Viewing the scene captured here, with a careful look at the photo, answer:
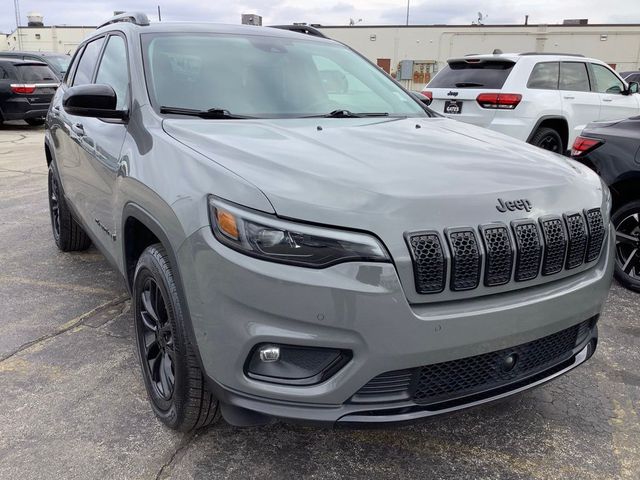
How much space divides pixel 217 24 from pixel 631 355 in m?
3.19

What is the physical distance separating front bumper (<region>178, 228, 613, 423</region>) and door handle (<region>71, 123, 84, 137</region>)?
6.50ft

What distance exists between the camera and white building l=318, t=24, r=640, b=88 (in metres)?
30.5

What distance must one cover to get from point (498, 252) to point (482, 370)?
45 centimetres

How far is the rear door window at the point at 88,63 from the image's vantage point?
3.94m

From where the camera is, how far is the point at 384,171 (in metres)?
2.08

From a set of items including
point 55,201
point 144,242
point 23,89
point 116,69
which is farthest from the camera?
point 23,89

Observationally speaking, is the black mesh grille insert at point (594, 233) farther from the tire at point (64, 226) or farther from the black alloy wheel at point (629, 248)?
the tire at point (64, 226)

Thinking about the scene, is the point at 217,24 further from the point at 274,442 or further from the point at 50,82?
the point at 50,82

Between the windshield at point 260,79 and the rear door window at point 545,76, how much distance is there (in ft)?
15.5

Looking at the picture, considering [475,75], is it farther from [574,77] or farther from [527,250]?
[527,250]

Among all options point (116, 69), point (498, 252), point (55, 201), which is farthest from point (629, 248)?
point (55, 201)

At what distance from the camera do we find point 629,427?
261 cm

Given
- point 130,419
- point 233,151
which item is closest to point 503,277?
point 233,151

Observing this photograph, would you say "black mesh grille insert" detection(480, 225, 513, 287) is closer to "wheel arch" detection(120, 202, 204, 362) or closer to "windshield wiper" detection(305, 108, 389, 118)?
"wheel arch" detection(120, 202, 204, 362)
